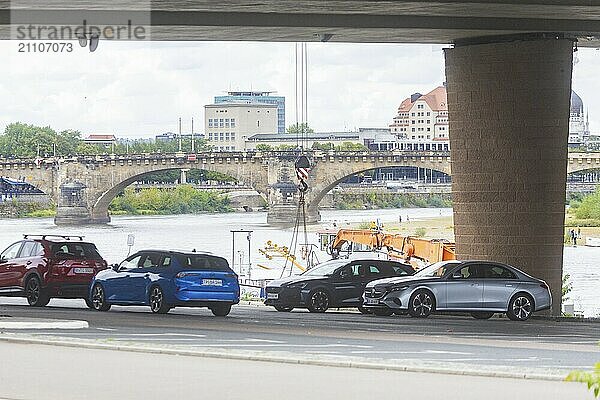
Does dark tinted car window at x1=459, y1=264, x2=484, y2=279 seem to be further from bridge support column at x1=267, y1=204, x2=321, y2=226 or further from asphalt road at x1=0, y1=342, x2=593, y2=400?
bridge support column at x1=267, y1=204, x2=321, y2=226

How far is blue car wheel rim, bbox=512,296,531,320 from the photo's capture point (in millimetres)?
30062

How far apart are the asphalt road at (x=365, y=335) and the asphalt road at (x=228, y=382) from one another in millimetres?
1652

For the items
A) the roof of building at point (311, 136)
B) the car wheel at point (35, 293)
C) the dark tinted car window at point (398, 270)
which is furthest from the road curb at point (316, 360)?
the roof of building at point (311, 136)

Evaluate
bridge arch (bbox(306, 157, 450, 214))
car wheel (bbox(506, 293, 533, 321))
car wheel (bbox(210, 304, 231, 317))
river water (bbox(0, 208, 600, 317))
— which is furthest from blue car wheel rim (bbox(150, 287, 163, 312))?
bridge arch (bbox(306, 157, 450, 214))

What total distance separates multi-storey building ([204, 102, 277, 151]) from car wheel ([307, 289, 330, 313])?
58350mm

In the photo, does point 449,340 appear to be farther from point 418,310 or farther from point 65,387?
point 65,387

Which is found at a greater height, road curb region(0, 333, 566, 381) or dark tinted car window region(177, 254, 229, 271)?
dark tinted car window region(177, 254, 229, 271)

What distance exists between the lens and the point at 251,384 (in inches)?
539

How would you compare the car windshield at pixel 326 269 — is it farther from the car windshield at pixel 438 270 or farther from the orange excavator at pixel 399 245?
the orange excavator at pixel 399 245

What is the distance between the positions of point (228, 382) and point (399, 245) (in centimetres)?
4247

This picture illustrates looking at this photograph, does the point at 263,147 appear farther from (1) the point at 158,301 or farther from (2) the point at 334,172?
(1) the point at 158,301

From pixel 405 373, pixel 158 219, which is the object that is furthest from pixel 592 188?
pixel 405 373

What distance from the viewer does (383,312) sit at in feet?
101

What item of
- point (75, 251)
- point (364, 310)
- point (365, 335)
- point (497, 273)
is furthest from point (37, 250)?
point (365, 335)
